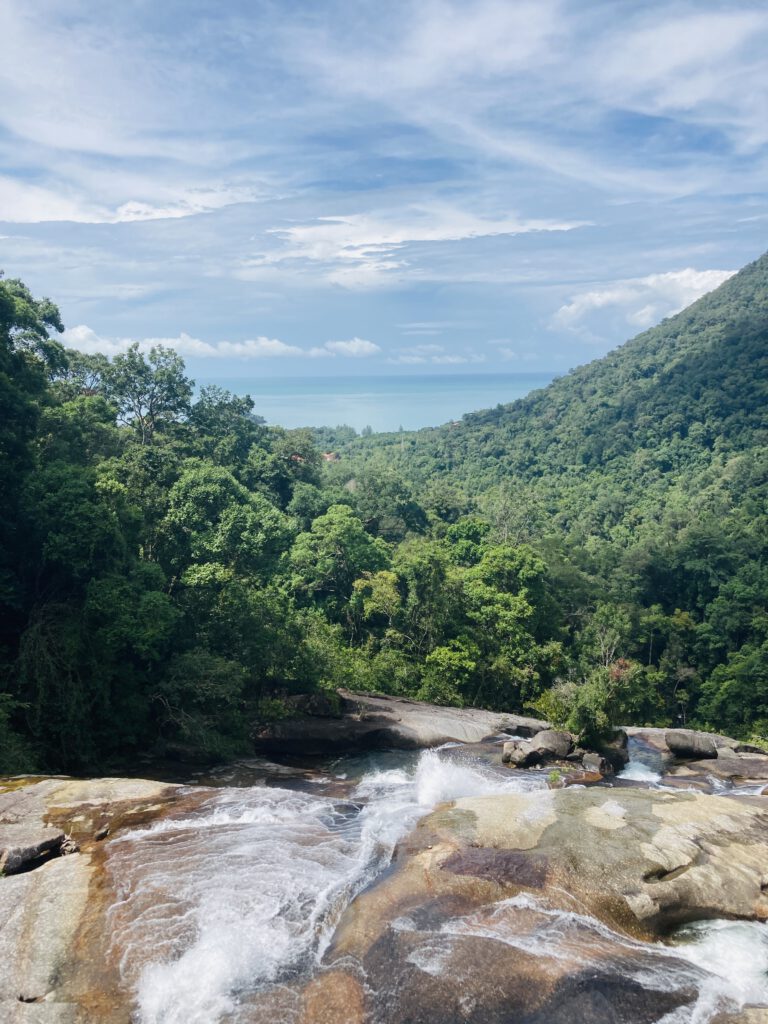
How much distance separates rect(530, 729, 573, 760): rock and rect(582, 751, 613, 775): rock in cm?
78

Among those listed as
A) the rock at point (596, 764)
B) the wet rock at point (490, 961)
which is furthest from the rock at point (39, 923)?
the rock at point (596, 764)

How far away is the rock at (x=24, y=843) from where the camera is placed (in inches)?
520

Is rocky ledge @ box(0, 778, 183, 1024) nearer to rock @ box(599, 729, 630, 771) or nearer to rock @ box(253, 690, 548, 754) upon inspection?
rock @ box(253, 690, 548, 754)

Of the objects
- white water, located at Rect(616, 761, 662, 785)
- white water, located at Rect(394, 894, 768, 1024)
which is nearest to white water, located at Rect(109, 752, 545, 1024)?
white water, located at Rect(394, 894, 768, 1024)

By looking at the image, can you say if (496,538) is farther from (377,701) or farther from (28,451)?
(28,451)

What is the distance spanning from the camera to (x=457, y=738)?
93.9 ft

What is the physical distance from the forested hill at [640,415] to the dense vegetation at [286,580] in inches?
133

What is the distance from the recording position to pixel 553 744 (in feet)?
85.1

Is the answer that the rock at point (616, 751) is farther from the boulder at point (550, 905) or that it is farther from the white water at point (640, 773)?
the boulder at point (550, 905)

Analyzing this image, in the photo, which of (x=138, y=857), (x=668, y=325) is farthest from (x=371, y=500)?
(x=668, y=325)

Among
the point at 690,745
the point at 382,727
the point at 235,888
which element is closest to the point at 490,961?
the point at 235,888

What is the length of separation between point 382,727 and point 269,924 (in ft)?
52.6

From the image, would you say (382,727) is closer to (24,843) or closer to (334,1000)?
(24,843)

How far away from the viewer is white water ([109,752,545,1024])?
10.5 meters
